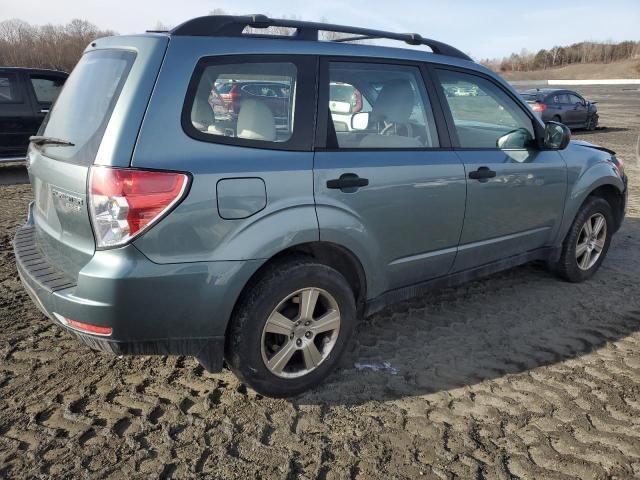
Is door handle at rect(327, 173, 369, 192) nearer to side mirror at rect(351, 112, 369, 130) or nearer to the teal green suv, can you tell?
the teal green suv

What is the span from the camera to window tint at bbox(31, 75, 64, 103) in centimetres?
919

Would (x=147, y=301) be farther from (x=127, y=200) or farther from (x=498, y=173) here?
(x=498, y=173)

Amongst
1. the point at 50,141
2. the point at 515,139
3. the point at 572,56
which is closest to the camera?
the point at 50,141

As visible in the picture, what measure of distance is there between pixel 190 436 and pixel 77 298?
2.77ft

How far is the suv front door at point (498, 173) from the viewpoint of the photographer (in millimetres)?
3605

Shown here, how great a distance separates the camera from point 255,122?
2732mm

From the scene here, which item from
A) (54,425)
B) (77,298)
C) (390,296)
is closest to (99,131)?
(77,298)

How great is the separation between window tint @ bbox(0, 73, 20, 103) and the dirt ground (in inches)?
243

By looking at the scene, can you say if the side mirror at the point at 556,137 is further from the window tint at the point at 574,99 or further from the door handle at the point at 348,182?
the window tint at the point at 574,99

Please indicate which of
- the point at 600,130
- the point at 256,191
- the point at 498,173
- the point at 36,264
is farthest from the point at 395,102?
the point at 600,130

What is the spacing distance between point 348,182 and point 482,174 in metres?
1.14

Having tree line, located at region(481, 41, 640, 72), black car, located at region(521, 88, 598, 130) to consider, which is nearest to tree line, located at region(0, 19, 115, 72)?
black car, located at region(521, 88, 598, 130)

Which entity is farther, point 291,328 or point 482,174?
point 482,174

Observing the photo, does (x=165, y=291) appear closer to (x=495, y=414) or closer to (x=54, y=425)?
(x=54, y=425)
